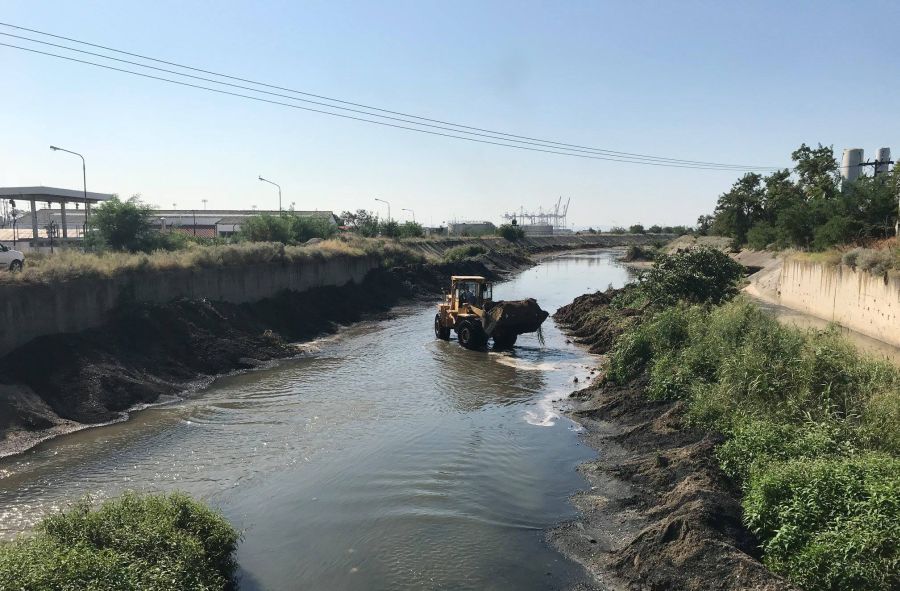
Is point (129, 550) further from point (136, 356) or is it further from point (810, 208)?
point (810, 208)

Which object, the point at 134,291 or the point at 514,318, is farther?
the point at 514,318

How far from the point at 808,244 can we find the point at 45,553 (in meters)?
32.3

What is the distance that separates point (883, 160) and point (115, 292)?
4088cm

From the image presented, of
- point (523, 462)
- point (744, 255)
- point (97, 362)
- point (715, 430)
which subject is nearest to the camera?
point (715, 430)

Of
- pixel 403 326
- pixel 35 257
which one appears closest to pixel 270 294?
pixel 403 326

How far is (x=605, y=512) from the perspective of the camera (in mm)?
10453

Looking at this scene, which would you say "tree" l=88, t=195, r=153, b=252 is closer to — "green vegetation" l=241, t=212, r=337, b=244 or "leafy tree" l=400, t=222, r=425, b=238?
"green vegetation" l=241, t=212, r=337, b=244

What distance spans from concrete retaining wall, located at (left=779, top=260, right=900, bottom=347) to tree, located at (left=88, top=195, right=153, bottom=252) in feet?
103

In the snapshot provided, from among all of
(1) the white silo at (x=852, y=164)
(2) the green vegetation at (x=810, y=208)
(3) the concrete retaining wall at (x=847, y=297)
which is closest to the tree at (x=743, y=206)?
(2) the green vegetation at (x=810, y=208)

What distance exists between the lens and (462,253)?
68.9 m

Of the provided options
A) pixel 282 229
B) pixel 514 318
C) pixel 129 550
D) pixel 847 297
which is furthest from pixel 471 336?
pixel 282 229

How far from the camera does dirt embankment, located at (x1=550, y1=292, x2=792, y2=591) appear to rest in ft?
24.8

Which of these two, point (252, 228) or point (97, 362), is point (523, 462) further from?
point (252, 228)

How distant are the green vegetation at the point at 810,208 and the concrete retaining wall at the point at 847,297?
178 centimetres
